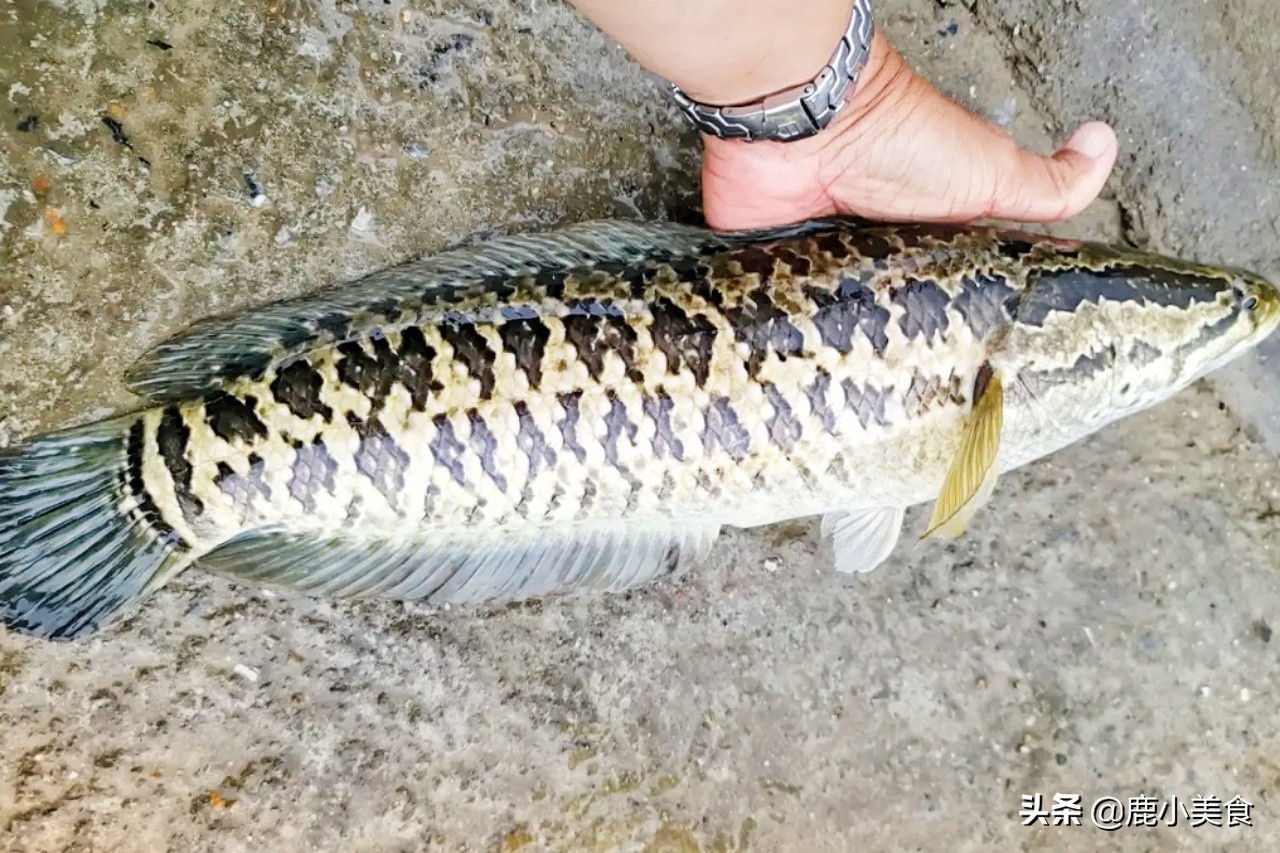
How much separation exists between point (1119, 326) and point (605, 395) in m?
0.96

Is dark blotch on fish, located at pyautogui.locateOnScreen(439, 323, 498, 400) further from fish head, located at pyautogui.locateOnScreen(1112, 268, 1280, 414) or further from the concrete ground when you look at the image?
fish head, located at pyautogui.locateOnScreen(1112, 268, 1280, 414)

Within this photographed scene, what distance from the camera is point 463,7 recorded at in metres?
2.11

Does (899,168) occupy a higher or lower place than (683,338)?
higher

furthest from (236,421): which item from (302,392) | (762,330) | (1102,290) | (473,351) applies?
(1102,290)

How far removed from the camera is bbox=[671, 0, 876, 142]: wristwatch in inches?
68.8

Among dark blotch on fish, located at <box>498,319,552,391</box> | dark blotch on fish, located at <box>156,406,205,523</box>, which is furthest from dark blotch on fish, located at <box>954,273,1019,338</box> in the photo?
dark blotch on fish, located at <box>156,406,205,523</box>

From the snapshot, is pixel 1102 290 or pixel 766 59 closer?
pixel 766 59

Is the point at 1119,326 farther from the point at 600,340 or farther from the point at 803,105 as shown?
the point at 600,340

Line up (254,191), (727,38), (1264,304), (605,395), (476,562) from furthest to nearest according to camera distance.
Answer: (254,191)
(476,562)
(1264,304)
(605,395)
(727,38)

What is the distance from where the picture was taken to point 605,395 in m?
1.69

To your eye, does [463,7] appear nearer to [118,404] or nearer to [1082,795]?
[118,404]

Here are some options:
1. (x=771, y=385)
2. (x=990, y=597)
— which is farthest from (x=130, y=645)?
(x=990, y=597)

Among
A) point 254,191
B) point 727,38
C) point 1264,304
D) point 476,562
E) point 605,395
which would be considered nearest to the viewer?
point 727,38

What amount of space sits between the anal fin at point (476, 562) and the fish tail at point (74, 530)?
0.43ft
